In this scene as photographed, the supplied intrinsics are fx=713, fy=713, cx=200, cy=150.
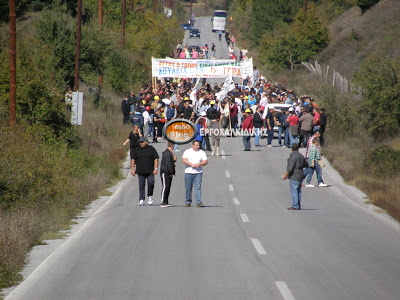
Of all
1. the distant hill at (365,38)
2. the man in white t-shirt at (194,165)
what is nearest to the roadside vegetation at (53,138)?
the man in white t-shirt at (194,165)

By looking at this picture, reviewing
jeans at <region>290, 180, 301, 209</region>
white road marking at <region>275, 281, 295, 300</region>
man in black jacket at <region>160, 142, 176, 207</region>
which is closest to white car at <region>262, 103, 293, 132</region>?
jeans at <region>290, 180, 301, 209</region>

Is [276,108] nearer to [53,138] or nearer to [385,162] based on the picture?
[385,162]

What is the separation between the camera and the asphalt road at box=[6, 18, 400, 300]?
9.86 metres

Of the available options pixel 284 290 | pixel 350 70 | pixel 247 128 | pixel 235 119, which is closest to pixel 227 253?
pixel 284 290

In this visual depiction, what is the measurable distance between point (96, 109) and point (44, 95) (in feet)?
57.8

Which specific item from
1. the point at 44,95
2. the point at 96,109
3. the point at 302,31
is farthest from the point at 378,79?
the point at 302,31

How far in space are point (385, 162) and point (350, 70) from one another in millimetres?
37768

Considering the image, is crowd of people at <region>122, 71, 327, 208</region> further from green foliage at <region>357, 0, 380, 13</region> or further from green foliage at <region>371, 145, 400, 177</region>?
green foliage at <region>357, 0, 380, 13</region>

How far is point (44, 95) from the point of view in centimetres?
2539

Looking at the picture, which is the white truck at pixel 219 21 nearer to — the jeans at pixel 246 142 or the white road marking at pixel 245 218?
the jeans at pixel 246 142

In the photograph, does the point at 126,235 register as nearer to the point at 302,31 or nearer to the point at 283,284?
the point at 283,284

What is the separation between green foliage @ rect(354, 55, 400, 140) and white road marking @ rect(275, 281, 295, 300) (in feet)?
73.5

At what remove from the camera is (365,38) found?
216 feet

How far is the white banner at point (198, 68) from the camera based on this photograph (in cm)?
4891
